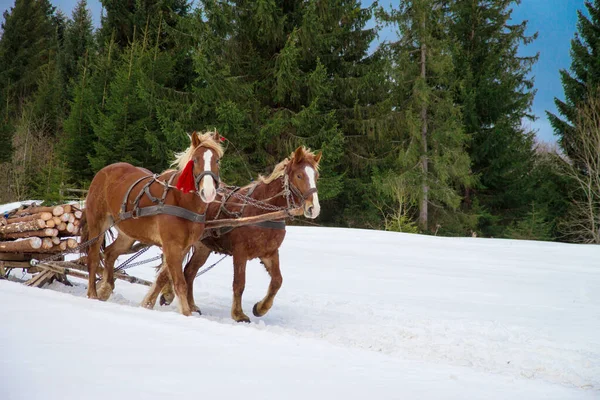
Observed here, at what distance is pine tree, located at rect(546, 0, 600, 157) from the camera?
2456 cm

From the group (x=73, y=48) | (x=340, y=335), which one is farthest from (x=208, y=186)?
(x=73, y=48)

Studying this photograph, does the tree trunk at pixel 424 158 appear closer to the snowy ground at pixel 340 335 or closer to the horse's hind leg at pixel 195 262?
the snowy ground at pixel 340 335

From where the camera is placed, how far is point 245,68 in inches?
898

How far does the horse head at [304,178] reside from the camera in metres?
5.86

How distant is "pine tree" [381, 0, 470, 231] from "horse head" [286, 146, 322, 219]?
15.7 metres

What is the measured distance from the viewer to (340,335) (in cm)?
593

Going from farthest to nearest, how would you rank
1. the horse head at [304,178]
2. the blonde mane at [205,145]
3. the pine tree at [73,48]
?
the pine tree at [73,48] → the horse head at [304,178] → the blonde mane at [205,145]

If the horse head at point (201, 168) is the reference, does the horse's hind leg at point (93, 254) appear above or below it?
below

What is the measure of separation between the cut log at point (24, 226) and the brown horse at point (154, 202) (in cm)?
67

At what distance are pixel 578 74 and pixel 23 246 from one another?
2631 cm

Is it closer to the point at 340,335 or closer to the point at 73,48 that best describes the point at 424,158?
the point at 340,335

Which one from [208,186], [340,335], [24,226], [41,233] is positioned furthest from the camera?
[24,226]

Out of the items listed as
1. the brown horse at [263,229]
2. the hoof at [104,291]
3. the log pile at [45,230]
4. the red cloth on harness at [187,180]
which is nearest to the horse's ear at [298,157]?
the brown horse at [263,229]

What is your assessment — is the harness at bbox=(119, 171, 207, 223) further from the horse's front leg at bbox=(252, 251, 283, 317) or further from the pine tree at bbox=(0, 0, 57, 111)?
the pine tree at bbox=(0, 0, 57, 111)
